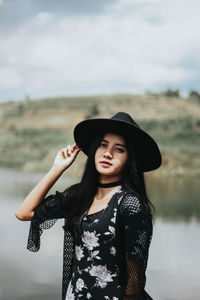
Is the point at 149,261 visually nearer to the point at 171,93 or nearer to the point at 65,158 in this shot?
the point at 65,158

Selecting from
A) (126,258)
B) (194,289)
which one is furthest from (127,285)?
(194,289)

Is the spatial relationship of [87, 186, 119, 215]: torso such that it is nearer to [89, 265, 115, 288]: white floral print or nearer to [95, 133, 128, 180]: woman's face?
[95, 133, 128, 180]: woman's face

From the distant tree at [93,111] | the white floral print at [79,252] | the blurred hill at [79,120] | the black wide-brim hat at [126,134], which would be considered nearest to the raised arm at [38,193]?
the black wide-brim hat at [126,134]

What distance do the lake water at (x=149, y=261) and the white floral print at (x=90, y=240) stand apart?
7.32ft

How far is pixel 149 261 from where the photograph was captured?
5148 mm

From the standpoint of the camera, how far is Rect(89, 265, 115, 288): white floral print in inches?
72.7

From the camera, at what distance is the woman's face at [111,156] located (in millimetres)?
2002

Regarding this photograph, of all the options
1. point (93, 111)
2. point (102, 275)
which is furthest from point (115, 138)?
point (93, 111)

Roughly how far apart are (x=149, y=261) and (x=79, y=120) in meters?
19.8

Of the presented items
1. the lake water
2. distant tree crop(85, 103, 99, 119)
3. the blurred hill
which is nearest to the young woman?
the lake water

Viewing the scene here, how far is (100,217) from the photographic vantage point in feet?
6.19

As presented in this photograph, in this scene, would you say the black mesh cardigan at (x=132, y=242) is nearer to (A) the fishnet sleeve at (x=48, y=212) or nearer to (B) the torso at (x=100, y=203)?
(B) the torso at (x=100, y=203)

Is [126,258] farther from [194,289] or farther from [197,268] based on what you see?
[197,268]

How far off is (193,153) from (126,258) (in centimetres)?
1694
